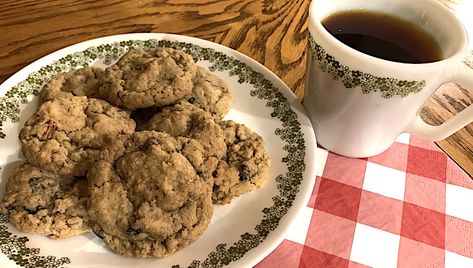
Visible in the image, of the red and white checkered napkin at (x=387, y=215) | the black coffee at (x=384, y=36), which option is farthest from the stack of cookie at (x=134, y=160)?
the black coffee at (x=384, y=36)

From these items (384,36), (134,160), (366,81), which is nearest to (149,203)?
(134,160)

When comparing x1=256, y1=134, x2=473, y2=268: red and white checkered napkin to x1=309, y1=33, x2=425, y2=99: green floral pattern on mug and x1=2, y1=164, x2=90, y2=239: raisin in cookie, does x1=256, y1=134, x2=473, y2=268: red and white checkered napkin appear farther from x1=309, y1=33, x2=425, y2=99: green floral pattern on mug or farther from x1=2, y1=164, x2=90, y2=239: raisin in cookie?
x1=2, y1=164, x2=90, y2=239: raisin in cookie

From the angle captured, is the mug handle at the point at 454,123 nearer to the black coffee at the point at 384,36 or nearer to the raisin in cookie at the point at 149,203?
the black coffee at the point at 384,36

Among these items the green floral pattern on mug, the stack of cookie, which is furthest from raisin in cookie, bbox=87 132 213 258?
the green floral pattern on mug

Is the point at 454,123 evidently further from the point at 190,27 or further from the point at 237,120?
the point at 190,27

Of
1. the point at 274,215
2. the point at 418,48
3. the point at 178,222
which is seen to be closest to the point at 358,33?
the point at 418,48

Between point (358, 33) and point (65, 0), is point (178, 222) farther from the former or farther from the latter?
point (65, 0)
